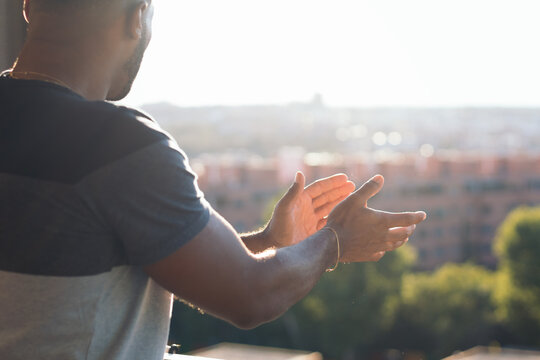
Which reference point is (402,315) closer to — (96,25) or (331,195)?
(331,195)

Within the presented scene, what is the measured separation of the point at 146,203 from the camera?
0.60 meters

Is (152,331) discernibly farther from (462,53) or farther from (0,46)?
(462,53)

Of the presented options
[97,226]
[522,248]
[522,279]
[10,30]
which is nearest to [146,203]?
[97,226]

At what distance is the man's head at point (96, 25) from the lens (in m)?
0.71

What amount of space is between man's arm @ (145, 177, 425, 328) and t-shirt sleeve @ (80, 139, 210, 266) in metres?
0.02

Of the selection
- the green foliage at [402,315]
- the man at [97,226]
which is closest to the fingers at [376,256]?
the man at [97,226]

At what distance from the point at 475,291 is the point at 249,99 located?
38.4 feet

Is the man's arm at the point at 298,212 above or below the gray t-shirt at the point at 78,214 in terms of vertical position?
below

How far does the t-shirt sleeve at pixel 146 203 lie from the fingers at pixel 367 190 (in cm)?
23

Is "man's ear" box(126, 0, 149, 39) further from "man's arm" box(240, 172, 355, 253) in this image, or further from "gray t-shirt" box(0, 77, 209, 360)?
"man's arm" box(240, 172, 355, 253)

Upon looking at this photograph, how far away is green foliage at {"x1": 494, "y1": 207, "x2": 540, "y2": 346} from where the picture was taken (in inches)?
533

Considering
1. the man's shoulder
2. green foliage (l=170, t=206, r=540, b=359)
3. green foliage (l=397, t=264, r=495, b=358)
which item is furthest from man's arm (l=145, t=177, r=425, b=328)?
green foliage (l=397, t=264, r=495, b=358)

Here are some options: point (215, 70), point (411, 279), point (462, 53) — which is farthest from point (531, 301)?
point (462, 53)

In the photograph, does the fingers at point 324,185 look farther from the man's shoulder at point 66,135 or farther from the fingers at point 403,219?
the man's shoulder at point 66,135
